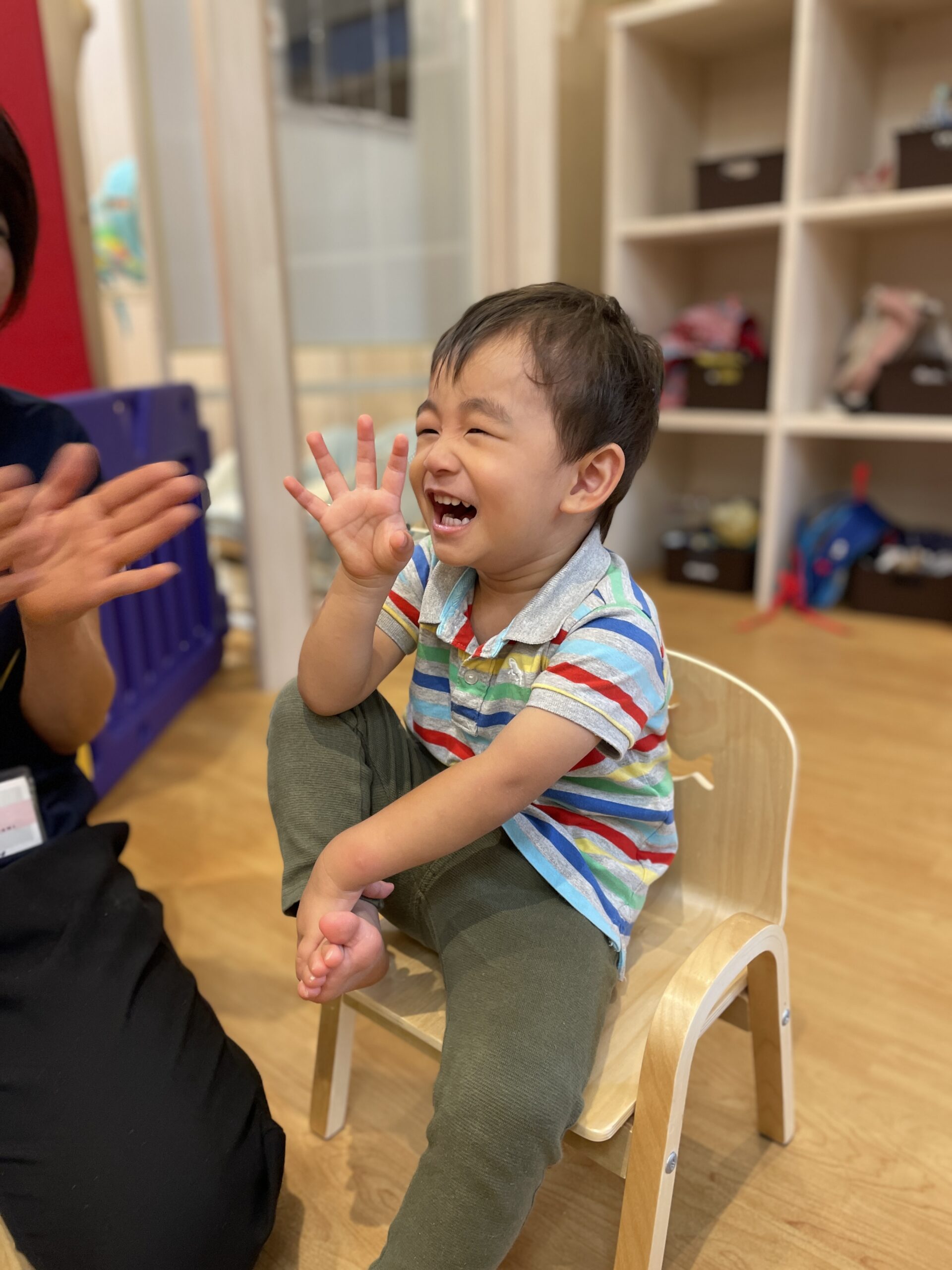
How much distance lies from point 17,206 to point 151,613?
2.64ft

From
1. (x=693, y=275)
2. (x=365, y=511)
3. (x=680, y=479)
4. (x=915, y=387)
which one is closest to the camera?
(x=365, y=511)

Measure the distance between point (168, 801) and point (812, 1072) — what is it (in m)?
0.83

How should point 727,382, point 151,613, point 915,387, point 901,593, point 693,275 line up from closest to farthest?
point 151,613 → point 915,387 → point 901,593 → point 727,382 → point 693,275

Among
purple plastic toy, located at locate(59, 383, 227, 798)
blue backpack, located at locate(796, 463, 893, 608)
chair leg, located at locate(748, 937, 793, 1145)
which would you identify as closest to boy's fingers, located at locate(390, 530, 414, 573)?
→ chair leg, located at locate(748, 937, 793, 1145)

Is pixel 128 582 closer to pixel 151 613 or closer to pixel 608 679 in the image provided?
pixel 608 679

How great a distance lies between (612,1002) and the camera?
0.58m

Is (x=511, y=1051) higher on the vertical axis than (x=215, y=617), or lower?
higher

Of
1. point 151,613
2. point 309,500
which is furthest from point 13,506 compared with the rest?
point 151,613

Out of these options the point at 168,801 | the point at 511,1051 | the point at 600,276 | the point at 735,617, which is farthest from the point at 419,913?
the point at 600,276

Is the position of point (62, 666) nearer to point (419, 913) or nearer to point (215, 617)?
point (419, 913)

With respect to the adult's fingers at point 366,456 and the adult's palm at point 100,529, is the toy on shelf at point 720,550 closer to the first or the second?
the adult's fingers at point 366,456

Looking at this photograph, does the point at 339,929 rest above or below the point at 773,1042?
above

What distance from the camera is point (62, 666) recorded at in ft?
2.17

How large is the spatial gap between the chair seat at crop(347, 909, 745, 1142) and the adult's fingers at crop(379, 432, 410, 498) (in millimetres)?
310
